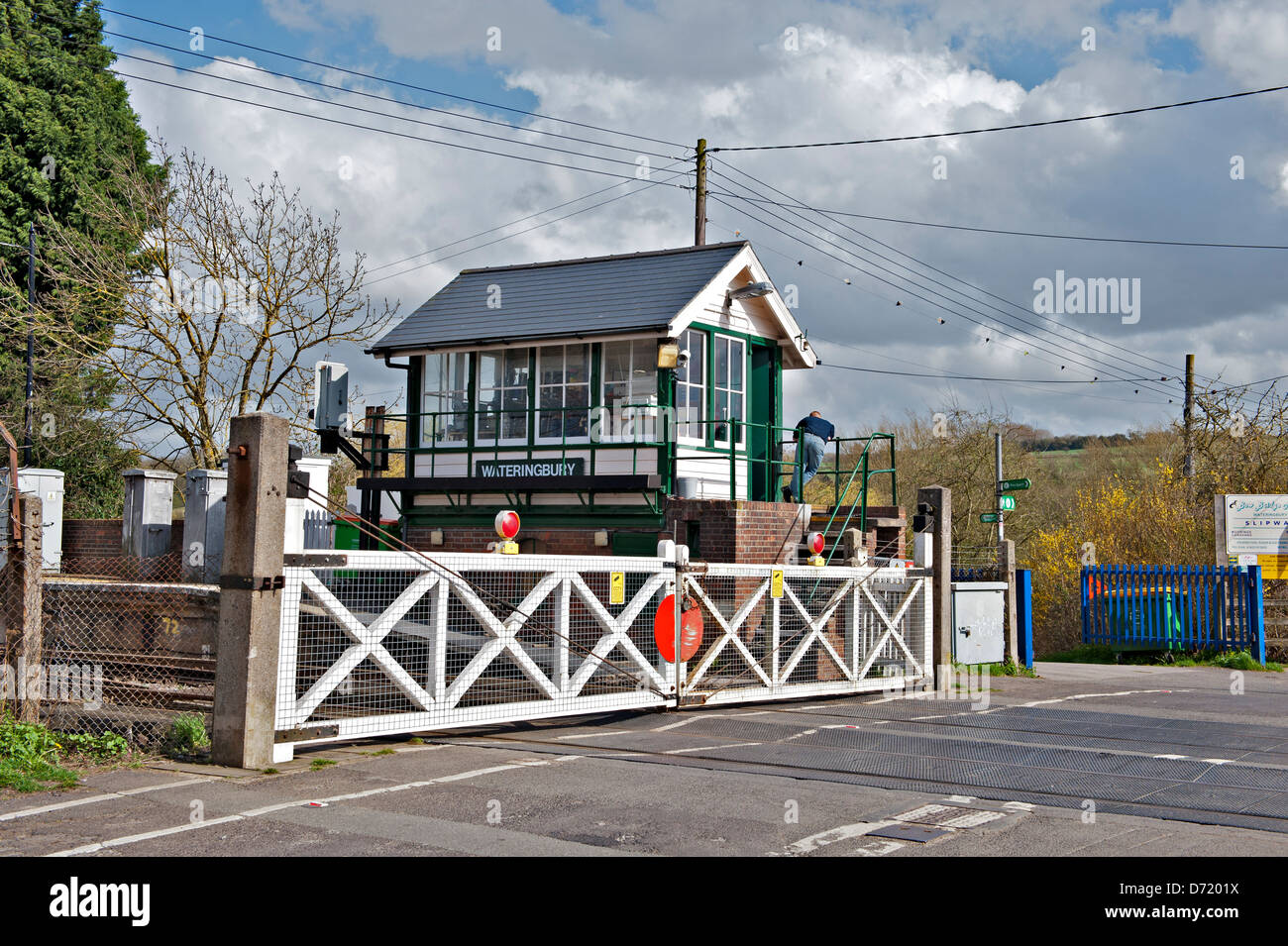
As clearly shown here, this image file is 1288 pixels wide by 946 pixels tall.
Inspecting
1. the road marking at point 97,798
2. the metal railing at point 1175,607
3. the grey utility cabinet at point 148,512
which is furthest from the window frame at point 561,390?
the metal railing at point 1175,607

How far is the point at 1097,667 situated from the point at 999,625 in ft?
14.3

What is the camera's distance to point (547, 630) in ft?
35.1

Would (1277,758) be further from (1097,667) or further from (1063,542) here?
(1063,542)

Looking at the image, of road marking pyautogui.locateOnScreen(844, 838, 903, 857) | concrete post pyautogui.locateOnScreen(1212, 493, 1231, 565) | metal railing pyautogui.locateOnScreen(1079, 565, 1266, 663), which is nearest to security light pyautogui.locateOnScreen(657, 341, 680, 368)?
metal railing pyautogui.locateOnScreen(1079, 565, 1266, 663)

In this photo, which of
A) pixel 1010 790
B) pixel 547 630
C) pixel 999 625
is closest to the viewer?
pixel 1010 790

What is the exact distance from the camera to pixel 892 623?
1478 cm

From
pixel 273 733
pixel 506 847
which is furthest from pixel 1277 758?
pixel 273 733

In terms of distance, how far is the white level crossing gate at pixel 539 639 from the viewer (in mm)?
9219

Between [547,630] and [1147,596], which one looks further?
[1147,596]

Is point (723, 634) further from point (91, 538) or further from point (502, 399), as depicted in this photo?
point (91, 538)

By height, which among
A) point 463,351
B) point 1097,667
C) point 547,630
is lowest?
point 1097,667

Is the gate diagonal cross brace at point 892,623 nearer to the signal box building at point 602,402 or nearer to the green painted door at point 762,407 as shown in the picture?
the signal box building at point 602,402

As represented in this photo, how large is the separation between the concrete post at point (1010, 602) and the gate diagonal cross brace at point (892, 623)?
4001 mm

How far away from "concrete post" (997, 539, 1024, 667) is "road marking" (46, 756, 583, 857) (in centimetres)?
1205
